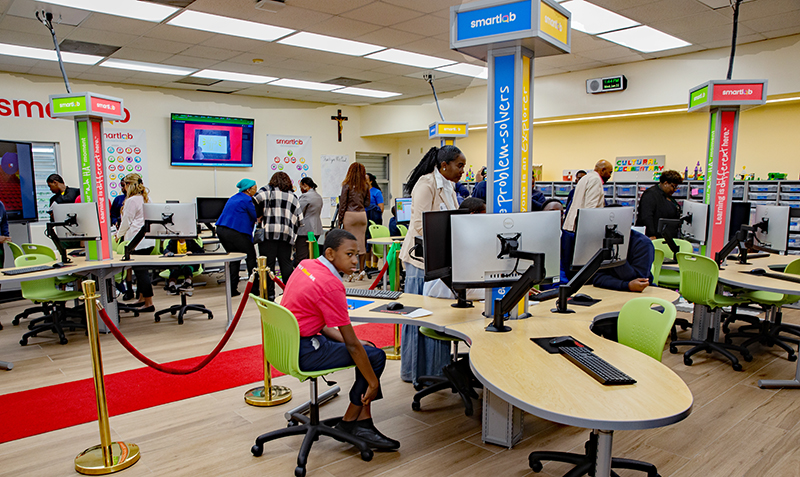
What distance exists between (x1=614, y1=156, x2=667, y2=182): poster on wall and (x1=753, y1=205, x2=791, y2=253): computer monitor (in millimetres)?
3092

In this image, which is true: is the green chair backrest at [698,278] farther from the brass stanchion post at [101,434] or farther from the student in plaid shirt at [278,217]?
the brass stanchion post at [101,434]

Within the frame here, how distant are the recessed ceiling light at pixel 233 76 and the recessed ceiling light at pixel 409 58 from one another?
7.23ft

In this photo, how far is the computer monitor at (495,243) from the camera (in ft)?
8.32

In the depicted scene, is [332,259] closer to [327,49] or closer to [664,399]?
[664,399]

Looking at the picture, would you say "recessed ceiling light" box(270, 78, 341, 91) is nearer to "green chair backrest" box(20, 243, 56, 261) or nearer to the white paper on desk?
"green chair backrest" box(20, 243, 56, 261)

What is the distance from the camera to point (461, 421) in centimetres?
321

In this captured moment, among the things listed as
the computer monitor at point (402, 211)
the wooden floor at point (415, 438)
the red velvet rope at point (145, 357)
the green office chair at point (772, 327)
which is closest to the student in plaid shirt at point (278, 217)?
the wooden floor at point (415, 438)

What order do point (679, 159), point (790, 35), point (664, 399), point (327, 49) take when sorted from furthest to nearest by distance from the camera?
point (679, 159)
point (327, 49)
point (790, 35)
point (664, 399)

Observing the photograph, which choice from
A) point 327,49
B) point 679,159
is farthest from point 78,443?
point 679,159

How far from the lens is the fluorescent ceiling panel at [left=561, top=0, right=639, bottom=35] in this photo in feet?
17.2

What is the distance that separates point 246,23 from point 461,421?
4.68 m

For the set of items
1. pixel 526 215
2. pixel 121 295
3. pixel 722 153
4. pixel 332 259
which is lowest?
pixel 121 295

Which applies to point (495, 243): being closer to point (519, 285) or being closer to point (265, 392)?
point (519, 285)

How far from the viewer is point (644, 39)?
6.29 m
